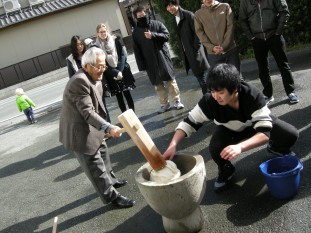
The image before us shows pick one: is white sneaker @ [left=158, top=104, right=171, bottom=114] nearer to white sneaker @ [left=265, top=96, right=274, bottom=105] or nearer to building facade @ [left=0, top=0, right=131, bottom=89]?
white sneaker @ [left=265, top=96, right=274, bottom=105]

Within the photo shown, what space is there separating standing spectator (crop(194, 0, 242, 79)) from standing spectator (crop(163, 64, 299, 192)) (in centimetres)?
213

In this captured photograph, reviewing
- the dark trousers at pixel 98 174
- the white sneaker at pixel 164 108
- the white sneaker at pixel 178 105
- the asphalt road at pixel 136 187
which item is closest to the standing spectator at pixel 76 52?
the asphalt road at pixel 136 187

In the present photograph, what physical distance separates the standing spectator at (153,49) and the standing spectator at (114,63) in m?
0.36

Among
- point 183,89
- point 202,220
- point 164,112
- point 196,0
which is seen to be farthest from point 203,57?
point 196,0

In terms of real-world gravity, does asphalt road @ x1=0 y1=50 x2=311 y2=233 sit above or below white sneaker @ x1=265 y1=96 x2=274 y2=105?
below

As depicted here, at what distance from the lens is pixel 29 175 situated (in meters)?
6.21

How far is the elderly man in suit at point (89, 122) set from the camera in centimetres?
370

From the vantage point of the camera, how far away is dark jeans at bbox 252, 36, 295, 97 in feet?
17.4

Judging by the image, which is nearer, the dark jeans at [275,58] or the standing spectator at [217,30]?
the dark jeans at [275,58]

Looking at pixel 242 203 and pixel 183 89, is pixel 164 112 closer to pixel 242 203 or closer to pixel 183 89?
pixel 183 89

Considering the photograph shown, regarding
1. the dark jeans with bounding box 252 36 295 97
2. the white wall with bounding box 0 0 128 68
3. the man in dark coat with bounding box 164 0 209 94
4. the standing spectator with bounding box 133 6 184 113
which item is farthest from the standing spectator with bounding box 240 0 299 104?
the white wall with bounding box 0 0 128 68

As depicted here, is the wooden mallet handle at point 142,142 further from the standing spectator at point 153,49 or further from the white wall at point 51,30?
the white wall at point 51,30

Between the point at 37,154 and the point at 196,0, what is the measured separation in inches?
224

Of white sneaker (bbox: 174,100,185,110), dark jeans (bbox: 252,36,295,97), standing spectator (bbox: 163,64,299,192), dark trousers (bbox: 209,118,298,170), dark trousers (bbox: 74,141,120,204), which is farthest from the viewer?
white sneaker (bbox: 174,100,185,110)
